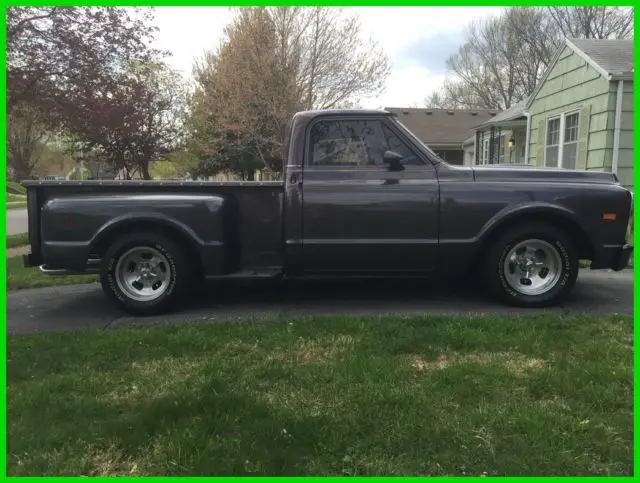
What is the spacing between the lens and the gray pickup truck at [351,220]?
5059 millimetres

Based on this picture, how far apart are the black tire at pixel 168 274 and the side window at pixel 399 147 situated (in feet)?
7.85

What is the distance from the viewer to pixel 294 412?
3.01 meters

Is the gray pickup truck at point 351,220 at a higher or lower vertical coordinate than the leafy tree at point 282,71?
lower

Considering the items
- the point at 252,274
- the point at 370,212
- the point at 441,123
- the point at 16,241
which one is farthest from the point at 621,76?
the point at 441,123

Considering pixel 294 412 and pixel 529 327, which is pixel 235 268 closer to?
pixel 294 412

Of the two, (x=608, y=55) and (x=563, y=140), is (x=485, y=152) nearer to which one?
(x=563, y=140)

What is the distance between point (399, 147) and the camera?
5.23 m

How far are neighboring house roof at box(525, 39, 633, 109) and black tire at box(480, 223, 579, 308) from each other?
23.5 ft

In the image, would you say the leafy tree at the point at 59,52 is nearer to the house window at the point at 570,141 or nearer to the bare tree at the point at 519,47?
the house window at the point at 570,141

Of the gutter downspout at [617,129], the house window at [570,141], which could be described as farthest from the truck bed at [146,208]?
the house window at [570,141]

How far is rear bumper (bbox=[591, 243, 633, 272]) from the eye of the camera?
511 cm

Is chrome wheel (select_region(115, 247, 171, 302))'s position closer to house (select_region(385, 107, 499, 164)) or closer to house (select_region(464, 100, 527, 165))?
house (select_region(464, 100, 527, 165))

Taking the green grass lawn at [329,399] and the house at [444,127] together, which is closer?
the green grass lawn at [329,399]

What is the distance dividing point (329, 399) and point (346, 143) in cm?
291
